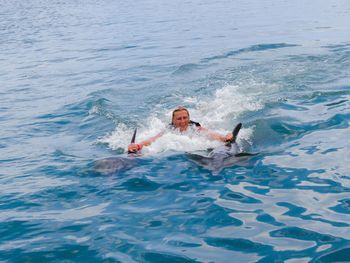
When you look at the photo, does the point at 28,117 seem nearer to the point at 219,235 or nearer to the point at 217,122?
the point at 217,122

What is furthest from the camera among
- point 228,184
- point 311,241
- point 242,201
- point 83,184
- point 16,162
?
point 16,162

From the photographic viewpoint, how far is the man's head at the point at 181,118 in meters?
8.96

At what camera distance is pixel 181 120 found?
9.02m

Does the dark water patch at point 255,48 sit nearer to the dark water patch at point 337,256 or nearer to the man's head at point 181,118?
the man's head at point 181,118

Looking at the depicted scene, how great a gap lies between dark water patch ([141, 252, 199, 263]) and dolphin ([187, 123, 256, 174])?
86.4 inches

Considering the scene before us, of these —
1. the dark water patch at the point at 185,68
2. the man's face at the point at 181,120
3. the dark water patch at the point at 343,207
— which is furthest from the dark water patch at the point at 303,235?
the dark water patch at the point at 185,68

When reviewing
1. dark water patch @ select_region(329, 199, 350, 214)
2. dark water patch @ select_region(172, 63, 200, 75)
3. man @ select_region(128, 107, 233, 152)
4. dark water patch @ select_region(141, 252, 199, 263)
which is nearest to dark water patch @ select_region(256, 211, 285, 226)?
dark water patch @ select_region(329, 199, 350, 214)

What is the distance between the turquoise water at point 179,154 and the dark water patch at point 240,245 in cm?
2

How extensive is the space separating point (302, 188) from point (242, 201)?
85 centimetres

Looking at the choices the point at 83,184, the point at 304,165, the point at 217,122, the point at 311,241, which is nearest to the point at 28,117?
the point at 217,122

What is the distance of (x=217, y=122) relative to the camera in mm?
10438

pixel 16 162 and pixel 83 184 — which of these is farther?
pixel 16 162

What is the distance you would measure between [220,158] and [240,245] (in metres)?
2.33

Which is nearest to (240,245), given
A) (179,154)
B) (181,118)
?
(179,154)
